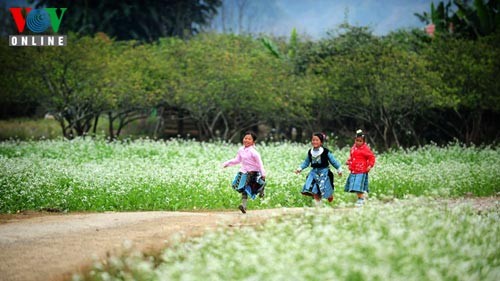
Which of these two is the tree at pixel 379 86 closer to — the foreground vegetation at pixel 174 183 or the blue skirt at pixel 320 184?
the foreground vegetation at pixel 174 183

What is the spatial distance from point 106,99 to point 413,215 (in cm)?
2447

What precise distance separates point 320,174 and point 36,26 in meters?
29.8

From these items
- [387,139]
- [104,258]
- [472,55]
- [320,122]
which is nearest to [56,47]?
[320,122]

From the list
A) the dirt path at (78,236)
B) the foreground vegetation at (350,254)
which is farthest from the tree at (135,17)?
the foreground vegetation at (350,254)

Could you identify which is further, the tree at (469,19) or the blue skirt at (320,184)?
the tree at (469,19)

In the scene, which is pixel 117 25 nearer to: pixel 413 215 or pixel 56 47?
pixel 56 47

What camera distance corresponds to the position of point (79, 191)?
16.4m

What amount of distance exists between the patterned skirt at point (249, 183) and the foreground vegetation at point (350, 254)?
296 centimetres

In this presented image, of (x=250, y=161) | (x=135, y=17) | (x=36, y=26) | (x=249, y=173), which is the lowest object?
(x=249, y=173)

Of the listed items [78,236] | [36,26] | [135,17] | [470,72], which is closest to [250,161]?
[78,236]

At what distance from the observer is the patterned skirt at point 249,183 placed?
1358 centimetres

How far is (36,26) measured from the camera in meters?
39.6

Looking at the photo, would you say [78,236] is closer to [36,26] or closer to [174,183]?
[174,183]

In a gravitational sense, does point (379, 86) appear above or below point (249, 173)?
above
